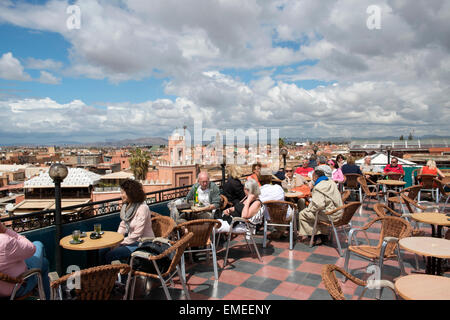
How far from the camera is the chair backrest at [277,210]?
463 cm

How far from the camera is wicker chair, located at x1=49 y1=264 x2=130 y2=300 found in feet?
6.45

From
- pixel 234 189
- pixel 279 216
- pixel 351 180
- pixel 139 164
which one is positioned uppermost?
pixel 234 189

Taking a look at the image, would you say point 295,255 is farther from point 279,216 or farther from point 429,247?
point 429,247

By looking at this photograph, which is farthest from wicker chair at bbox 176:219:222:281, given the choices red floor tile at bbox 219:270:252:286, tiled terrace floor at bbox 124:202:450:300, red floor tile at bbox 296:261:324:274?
red floor tile at bbox 296:261:324:274

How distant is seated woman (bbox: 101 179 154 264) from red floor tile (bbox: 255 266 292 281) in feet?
4.80

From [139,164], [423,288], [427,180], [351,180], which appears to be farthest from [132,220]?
[139,164]

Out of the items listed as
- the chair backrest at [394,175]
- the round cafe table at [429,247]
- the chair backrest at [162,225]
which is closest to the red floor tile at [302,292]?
the round cafe table at [429,247]

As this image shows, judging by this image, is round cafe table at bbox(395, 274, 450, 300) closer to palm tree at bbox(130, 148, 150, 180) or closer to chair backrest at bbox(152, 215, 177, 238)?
chair backrest at bbox(152, 215, 177, 238)

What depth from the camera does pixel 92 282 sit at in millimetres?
2025

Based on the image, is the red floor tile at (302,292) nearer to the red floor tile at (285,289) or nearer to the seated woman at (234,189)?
the red floor tile at (285,289)

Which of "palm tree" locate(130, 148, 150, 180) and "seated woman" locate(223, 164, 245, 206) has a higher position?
"seated woman" locate(223, 164, 245, 206)

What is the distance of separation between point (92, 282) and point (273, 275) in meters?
2.30

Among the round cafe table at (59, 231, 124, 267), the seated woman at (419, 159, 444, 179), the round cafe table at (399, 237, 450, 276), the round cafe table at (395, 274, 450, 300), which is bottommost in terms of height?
the round cafe table at (59, 231, 124, 267)
